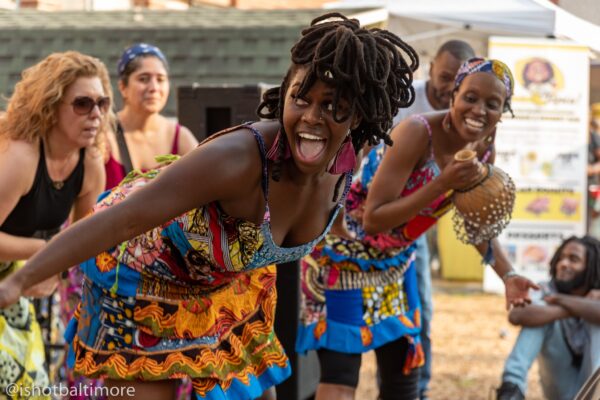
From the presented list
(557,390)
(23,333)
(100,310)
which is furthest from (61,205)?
(557,390)

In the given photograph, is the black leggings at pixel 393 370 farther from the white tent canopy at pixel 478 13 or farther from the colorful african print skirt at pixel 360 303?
the white tent canopy at pixel 478 13

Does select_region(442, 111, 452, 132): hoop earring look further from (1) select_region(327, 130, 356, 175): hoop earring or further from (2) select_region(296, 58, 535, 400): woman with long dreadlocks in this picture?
(1) select_region(327, 130, 356, 175): hoop earring

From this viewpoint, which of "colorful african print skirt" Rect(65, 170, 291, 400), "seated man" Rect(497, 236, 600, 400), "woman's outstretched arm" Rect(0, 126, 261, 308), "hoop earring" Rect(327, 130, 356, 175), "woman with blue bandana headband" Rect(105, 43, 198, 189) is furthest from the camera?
"seated man" Rect(497, 236, 600, 400)

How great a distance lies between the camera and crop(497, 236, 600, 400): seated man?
545 centimetres

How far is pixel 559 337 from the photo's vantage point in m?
5.58

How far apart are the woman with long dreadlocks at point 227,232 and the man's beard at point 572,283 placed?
107 inches

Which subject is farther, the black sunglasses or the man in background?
the man in background

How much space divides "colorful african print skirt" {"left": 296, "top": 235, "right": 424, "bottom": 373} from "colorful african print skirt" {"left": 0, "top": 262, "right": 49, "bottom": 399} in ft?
3.82

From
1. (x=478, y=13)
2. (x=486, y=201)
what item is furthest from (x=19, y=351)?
(x=478, y=13)

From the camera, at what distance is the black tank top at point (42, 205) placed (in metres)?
3.86

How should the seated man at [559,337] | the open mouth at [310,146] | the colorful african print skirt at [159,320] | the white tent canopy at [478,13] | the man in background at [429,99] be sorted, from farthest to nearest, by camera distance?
the white tent canopy at [478,13], the seated man at [559,337], the man in background at [429,99], the colorful african print skirt at [159,320], the open mouth at [310,146]

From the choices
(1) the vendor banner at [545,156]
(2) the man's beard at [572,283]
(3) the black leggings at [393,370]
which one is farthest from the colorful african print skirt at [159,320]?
(1) the vendor banner at [545,156]

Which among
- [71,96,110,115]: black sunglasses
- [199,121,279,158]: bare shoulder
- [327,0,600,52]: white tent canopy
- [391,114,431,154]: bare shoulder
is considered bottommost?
[199,121,279,158]: bare shoulder

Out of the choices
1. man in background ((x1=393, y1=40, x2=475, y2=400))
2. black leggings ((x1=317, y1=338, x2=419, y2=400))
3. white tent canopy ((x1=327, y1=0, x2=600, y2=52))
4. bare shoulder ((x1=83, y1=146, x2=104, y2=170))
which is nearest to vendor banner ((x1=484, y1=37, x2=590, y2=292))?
white tent canopy ((x1=327, y1=0, x2=600, y2=52))
